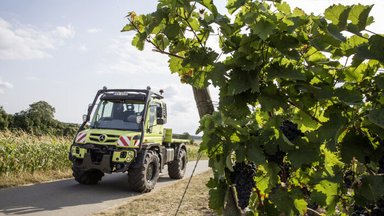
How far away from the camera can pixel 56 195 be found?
304 inches

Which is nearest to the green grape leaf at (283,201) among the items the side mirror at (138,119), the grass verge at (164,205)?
the grass verge at (164,205)

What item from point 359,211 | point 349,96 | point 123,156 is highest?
point 349,96

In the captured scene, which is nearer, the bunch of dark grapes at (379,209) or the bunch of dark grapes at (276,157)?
the bunch of dark grapes at (379,209)

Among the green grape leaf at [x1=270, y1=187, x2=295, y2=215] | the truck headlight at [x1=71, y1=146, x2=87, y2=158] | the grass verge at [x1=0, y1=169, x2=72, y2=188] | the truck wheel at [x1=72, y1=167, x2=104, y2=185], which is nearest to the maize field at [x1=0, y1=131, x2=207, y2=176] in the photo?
the grass verge at [x1=0, y1=169, x2=72, y2=188]

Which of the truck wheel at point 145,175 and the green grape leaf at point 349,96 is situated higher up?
the green grape leaf at point 349,96

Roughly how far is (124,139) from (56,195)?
1867 mm

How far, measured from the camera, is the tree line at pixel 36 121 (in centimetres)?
4262

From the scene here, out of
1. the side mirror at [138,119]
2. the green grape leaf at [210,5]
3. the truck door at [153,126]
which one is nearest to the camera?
the green grape leaf at [210,5]

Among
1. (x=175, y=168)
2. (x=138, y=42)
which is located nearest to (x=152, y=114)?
(x=175, y=168)

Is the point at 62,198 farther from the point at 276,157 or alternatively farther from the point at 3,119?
the point at 3,119

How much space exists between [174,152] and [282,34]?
34.0 feet

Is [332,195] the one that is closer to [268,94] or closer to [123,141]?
[268,94]

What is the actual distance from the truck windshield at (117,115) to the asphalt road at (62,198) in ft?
5.00

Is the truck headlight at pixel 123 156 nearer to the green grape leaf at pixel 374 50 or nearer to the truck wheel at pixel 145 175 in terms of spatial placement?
the truck wheel at pixel 145 175
